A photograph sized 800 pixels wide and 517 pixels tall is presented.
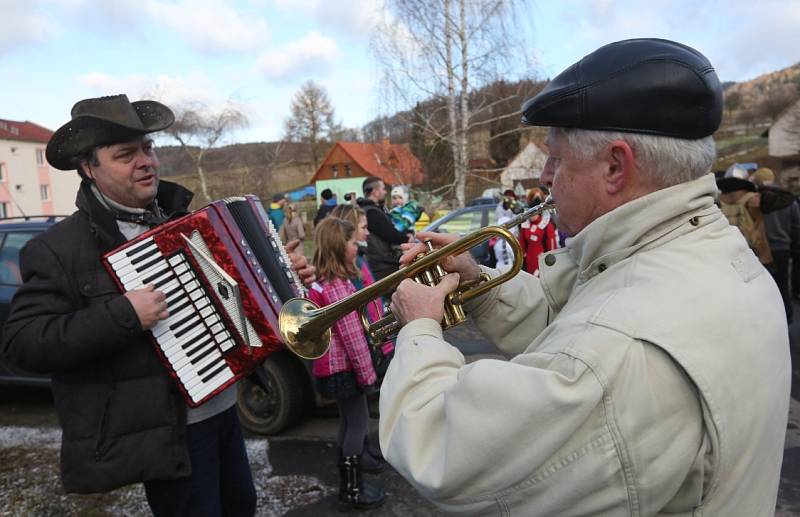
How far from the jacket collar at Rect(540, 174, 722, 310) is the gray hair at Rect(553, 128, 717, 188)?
0.03m

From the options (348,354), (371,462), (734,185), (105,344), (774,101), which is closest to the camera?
(105,344)

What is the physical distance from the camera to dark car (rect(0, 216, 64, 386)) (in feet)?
16.1

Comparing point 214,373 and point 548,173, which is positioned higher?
point 548,173

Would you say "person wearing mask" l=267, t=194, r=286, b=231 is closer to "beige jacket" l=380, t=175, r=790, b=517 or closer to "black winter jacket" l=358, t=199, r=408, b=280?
"black winter jacket" l=358, t=199, r=408, b=280

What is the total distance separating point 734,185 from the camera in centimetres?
615

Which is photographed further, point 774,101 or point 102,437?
point 774,101

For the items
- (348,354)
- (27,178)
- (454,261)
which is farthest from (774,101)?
(454,261)

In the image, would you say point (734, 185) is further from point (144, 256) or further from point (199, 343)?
point (144, 256)

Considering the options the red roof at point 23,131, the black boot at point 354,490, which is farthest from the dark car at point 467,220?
the red roof at point 23,131

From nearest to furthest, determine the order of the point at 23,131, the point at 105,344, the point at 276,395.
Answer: the point at 105,344
the point at 276,395
the point at 23,131

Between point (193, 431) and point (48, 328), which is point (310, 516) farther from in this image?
point (48, 328)

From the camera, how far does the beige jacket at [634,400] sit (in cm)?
104

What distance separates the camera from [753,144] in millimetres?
57594

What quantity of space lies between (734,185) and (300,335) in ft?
19.2
